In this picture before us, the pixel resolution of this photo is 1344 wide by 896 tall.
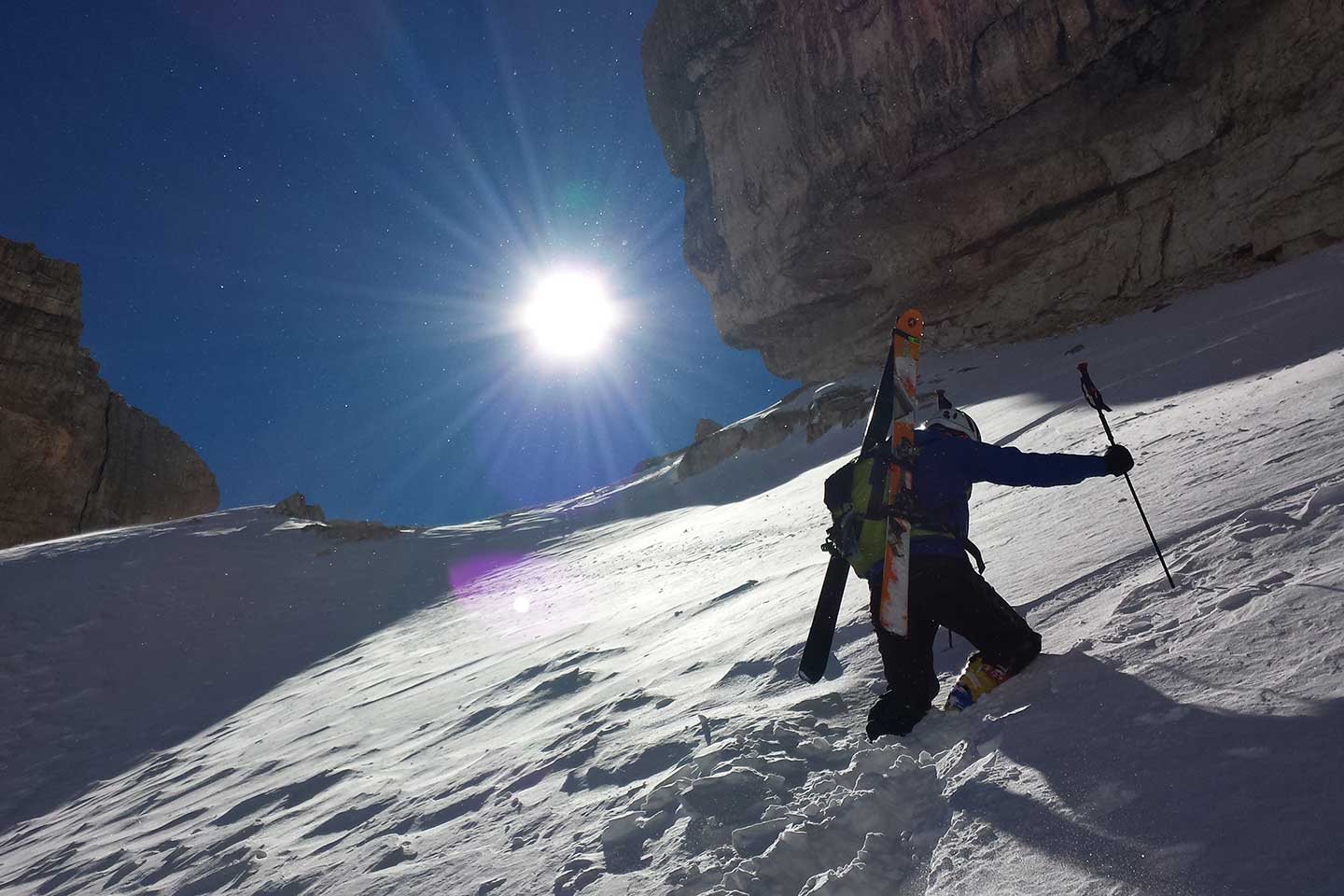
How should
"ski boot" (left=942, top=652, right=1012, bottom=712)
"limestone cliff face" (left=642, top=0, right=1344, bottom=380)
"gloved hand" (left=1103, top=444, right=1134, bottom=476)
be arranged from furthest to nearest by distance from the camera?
"limestone cliff face" (left=642, top=0, right=1344, bottom=380) < "gloved hand" (left=1103, top=444, right=1134, bottom=476) < "ski boot" (left=942, top=652, right=1012, bottom=712)

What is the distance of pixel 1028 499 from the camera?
588 centimetres

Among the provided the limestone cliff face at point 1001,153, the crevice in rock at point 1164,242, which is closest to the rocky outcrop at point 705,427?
the limestone cliff face at point 1001,153

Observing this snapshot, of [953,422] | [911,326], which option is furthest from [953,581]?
[911,326]

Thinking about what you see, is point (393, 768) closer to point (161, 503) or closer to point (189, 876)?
point (189, 876)

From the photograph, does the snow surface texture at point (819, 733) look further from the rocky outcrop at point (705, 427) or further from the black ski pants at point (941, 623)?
the rocky outcrop at point (705, 427)

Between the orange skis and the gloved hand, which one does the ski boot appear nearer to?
the orange skis

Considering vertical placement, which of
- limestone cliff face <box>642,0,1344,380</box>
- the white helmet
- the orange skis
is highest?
limestone cliff face <box>642,0,1344,380</box>

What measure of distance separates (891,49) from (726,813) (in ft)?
85.2

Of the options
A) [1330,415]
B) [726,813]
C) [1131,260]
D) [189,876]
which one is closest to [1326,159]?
[1131,260]

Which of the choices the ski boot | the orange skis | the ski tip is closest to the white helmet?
the orange skis

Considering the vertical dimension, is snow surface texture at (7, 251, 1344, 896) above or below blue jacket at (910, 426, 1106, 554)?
below

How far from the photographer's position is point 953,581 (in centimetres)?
323

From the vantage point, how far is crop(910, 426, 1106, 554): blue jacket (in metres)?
3.28

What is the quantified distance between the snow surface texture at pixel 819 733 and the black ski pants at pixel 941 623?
0.13 meters
